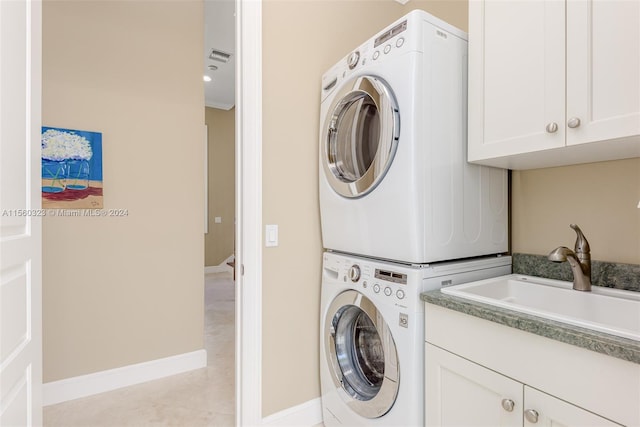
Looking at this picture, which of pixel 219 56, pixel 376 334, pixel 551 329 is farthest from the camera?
pixel 219 56

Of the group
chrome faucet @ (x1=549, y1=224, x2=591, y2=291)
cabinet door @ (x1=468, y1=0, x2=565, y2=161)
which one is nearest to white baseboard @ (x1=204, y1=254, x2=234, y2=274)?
cabinet door @ (x1=468, y1=0, x2=565, y2=161)

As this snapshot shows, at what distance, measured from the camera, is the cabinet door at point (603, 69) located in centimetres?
94

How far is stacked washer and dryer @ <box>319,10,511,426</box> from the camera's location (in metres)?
1.26

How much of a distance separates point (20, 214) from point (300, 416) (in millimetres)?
1532

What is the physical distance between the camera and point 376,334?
1.49m

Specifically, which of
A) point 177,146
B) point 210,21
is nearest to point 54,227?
point 177,146

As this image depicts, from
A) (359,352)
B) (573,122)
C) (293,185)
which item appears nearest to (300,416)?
(359,352)

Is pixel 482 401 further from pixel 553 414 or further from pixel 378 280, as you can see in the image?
pixel 378 280

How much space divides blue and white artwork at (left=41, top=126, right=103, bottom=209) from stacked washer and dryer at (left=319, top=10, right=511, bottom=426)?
1.65 meters

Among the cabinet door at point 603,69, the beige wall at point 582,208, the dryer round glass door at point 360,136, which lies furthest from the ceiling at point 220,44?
the beige wall at point 582,208

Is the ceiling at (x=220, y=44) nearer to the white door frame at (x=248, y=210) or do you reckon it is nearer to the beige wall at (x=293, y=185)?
the beige wall at (x=293, y=185)

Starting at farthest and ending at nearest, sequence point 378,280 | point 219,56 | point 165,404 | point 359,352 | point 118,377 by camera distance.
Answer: point 219,56 → point 118,377 → point 165,404 → point 359,352 → point 378,280

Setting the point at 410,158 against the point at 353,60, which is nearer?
the point at 410,158

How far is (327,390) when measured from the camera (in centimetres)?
168
